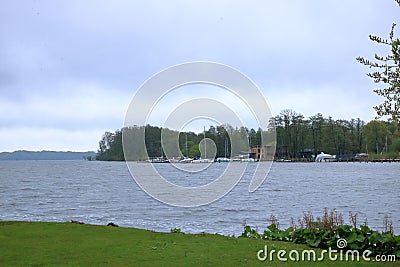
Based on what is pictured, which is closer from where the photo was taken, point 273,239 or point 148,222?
point 273,239

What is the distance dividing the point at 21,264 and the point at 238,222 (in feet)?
49.5

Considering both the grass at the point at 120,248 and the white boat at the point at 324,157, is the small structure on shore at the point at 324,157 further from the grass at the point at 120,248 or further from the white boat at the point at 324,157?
the grass at the point at 120,248

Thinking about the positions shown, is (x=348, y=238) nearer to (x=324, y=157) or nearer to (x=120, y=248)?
(x=120, y=248)

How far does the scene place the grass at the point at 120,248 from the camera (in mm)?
8906

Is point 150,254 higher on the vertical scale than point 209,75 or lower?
lower

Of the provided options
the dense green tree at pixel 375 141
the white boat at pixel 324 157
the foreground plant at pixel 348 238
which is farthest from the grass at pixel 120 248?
the white boat at pixel 324 157

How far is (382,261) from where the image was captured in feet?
30.3

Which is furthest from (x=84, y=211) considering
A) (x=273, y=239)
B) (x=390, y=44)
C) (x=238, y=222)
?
(x=390, y=44)

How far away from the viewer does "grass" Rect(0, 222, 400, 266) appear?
8.91 meters

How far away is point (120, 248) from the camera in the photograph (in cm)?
1016

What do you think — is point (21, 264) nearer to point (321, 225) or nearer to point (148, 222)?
point (321, 225)

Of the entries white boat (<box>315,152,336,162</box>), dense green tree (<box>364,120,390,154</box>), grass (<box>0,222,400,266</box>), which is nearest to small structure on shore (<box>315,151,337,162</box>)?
white boat (<box>315,152,336,162</box>)

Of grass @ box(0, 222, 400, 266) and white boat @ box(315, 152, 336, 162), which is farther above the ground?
white boat @ box(315, 152, 336, 162)

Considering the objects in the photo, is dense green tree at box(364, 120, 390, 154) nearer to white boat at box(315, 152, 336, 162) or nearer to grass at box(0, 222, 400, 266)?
white boat at box(315, 152, 336, 162)
